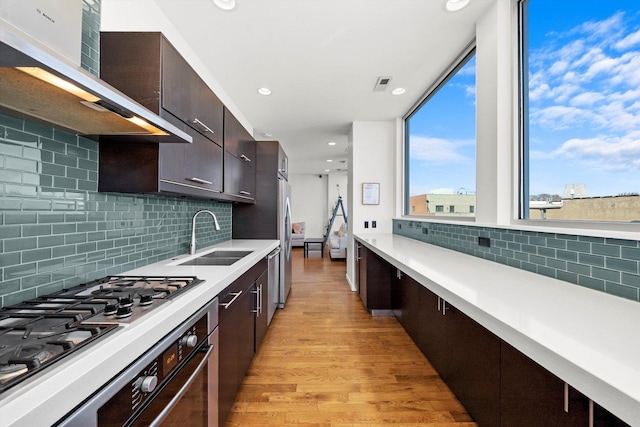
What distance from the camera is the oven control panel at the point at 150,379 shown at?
2.09 feet

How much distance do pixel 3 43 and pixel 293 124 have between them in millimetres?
3857

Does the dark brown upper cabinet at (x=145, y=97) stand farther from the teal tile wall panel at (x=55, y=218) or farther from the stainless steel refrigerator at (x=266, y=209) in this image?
the stainless steel refrigerator at (x=266, y=209)

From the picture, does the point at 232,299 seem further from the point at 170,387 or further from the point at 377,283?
the point at 377,283

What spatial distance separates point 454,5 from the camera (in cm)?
179

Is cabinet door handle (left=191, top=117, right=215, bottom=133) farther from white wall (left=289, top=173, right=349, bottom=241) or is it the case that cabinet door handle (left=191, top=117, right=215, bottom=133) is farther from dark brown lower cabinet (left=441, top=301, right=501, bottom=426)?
white wall (left=289, top=173, right=349, bottom=241)

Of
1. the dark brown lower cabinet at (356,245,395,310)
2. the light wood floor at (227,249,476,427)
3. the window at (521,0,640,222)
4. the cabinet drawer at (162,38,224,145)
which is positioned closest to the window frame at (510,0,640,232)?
the window at (521,0,640,222)

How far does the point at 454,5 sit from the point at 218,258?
97.7 inches

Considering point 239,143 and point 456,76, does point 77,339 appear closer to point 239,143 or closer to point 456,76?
point 239,143

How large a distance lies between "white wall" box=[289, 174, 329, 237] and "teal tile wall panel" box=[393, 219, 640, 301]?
751cm

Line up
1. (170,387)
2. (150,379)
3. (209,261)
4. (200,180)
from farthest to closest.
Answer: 1. (209,261)
2. (200,180)
3. (170,387)
4. (150,379)

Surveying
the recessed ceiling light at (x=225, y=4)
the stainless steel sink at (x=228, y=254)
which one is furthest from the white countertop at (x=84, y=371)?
the recessed ceiling light at (x=225, y=4)

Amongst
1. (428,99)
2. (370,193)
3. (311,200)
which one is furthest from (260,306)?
(311,200)

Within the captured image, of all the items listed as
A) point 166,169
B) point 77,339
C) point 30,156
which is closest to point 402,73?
point 166,169

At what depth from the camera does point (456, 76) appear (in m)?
2.62
